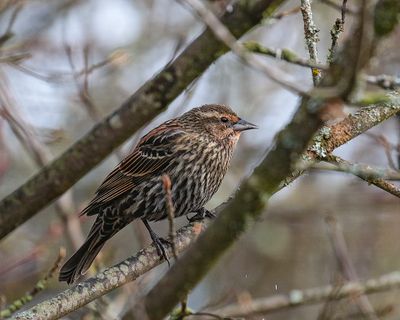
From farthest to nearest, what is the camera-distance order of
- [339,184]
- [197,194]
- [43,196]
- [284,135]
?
[339,184]
[197,194]
[43,196]
[284,135]

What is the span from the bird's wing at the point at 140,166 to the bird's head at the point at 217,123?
6.7 inches

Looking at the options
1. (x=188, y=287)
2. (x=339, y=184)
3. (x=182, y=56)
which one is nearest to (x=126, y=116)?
(x=182, y=56)

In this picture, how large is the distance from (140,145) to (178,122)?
345 mm

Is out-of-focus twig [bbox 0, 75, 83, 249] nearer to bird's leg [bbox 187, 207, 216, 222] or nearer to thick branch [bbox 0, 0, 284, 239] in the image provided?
bird's leg [bbox 187, 207, 216, 222]

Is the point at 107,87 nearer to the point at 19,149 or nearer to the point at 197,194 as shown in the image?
the point at 19,149

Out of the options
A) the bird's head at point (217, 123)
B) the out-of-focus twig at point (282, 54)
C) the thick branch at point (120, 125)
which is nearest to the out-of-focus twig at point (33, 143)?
the bird's head at point (217, 123)

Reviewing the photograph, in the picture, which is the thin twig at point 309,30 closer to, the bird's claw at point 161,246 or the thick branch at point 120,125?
the thick branch at point 120,125

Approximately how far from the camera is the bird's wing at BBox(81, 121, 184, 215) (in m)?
6.11

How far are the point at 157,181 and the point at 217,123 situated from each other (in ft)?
2.37

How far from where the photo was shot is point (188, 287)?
2910 millimetres

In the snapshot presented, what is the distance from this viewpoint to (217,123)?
649 centimetres

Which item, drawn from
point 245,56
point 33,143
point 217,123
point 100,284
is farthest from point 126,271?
point 217,123

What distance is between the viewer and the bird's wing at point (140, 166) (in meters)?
6.11

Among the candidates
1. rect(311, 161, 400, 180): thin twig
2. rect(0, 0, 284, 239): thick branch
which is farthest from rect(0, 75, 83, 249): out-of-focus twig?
rect(311, 161, 400, 180): thin twig
